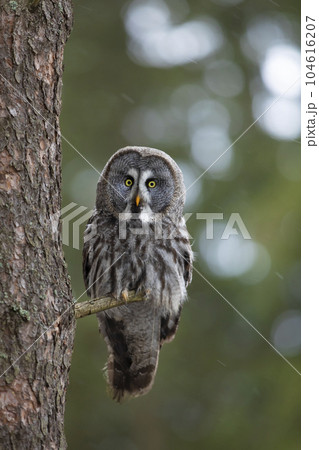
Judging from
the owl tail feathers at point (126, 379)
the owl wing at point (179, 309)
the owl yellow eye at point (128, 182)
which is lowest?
the owl tail feathers at point (126, 379)

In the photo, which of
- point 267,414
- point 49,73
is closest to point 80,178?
point 267,414

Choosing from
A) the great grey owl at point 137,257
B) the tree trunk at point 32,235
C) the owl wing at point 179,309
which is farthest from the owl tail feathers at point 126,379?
the tree trunk at point 32,235

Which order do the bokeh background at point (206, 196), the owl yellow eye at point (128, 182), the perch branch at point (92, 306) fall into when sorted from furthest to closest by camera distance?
1. the bokeh background at point (206, 196)
2. the owl yellow eye at point (128, 182)
3. the perch branch at point (92, 306)

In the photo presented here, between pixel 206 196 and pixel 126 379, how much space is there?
1.76 meters

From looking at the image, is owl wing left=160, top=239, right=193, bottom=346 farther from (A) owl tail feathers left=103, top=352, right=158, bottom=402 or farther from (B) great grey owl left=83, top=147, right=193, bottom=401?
(A) owl tail feathers left=103, top=352, right=158, bottom=402

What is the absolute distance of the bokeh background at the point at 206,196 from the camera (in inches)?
193

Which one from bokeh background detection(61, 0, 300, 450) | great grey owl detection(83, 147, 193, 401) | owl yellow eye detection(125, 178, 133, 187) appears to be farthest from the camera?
bokeh background detection(61, 0, 300, 450)

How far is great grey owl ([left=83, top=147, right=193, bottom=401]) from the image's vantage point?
336 cm

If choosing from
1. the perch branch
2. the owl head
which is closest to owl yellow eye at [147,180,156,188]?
the owl head

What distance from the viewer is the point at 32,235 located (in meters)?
2.14

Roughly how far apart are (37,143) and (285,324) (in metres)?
3.44

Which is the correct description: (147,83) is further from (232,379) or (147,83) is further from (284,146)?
(232,379)

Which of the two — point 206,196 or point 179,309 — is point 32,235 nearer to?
point 179,309

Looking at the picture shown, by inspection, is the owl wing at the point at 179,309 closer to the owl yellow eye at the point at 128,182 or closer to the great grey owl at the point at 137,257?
the great grey owl at the point at 137,257
